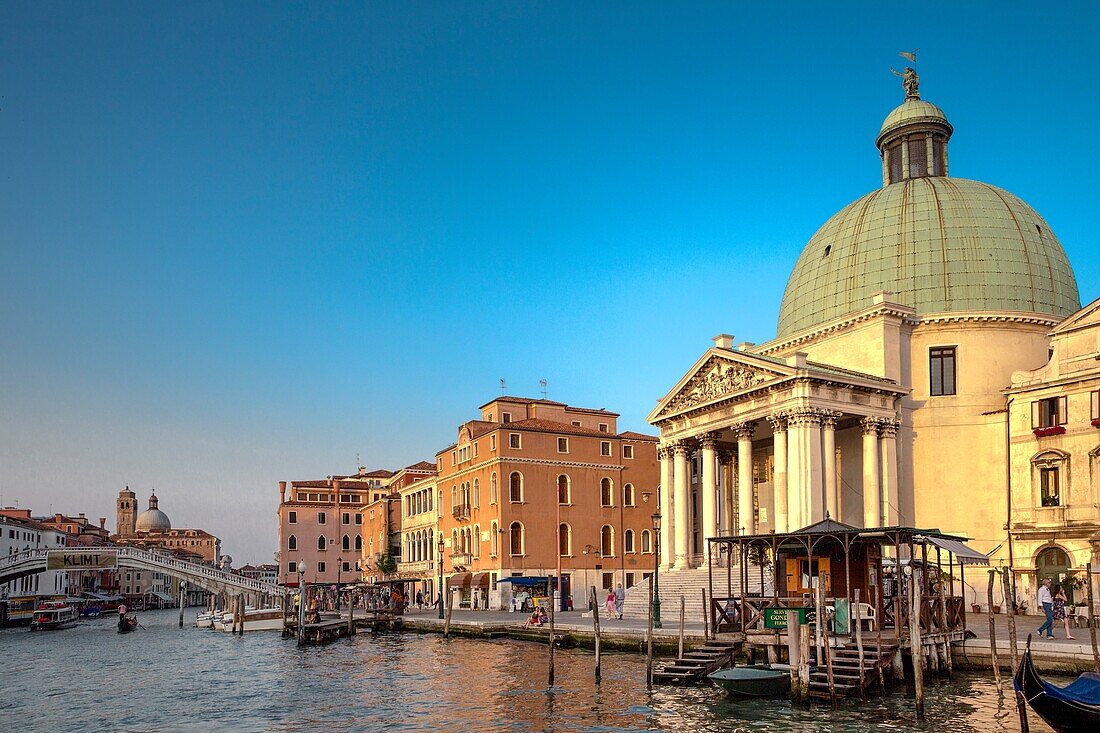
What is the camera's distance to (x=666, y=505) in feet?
135

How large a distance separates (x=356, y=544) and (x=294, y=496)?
6006mm

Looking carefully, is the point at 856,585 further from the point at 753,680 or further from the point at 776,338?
the point at 776,338

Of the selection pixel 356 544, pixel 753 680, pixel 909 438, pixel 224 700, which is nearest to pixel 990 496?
pixel 909 438

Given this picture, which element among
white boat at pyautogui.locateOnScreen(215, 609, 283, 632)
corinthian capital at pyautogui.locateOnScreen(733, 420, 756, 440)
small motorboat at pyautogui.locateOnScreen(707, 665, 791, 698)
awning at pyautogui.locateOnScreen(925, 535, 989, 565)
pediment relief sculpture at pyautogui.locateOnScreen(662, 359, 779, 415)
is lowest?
white boat at pyautogui.locateOnScreen(215, 609, 283, 632)

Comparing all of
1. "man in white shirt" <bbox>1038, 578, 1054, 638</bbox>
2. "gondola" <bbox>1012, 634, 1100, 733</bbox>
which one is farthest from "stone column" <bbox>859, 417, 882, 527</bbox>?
"gondola" <bbox>1012, 634, 1100, 733</bbox>

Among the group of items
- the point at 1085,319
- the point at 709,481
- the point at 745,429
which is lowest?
the point at 709,481

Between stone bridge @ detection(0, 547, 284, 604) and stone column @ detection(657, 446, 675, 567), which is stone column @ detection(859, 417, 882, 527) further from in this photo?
stone bridge @ detection(0, 547, 284, 604)

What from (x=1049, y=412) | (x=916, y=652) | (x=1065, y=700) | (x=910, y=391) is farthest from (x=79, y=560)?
(x=1065, y=700)

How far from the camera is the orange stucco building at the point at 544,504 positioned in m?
48.0

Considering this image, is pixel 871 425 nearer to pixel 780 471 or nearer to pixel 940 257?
pixel 780 471

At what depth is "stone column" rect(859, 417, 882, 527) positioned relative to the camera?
1341 inches

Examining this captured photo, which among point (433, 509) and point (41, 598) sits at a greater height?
point (433, 509)

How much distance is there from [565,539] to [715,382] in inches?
601

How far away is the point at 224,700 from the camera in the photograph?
23.5 meters
